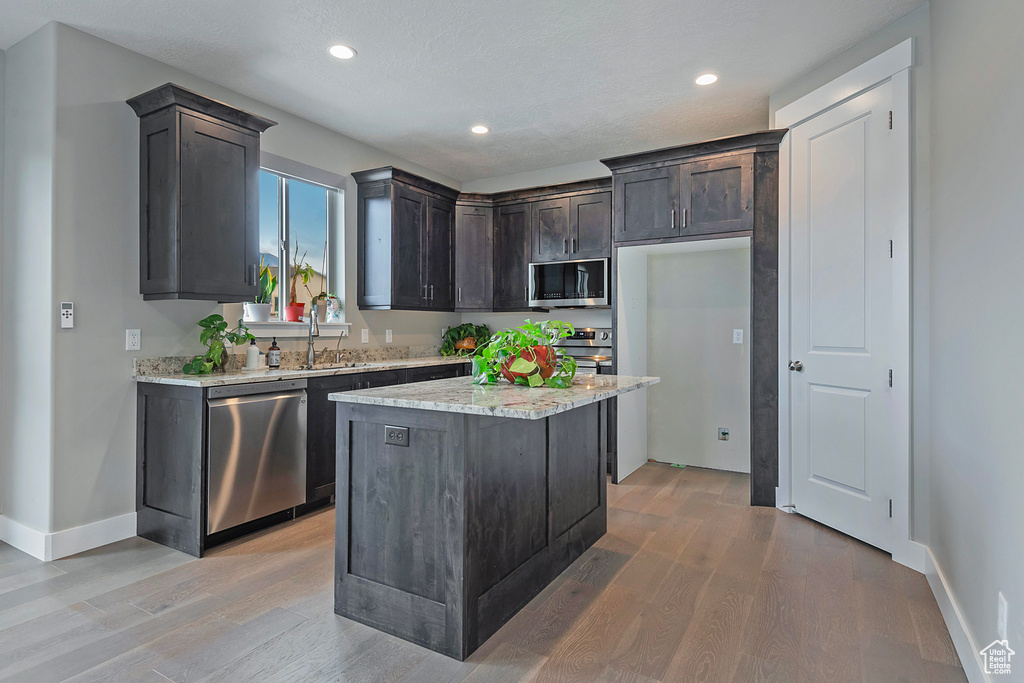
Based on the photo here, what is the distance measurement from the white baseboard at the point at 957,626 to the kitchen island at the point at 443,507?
1.45 meters

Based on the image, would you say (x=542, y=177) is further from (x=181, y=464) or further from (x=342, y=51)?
(x=181, y=464)

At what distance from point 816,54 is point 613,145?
6.01ft

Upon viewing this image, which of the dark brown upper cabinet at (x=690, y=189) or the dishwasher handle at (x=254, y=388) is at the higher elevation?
the dark brown upper cabinet at (x=690, y=189)

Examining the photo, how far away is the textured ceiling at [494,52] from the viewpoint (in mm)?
2719

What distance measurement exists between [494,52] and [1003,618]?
10.9 ft

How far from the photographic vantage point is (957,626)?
6.55 ft

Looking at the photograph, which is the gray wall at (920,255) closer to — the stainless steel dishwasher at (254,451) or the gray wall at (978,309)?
the gray wall at (978,309)

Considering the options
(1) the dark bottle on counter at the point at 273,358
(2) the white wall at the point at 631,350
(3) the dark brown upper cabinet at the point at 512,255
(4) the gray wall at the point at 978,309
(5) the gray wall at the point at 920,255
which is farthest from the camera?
(3) the dark brown upper cabinet at the point at 512,255

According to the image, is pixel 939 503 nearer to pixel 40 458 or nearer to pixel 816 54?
pixel 816 54

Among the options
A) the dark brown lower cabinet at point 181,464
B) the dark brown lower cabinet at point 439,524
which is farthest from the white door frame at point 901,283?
the dark brown lower cabinet at point 181,464

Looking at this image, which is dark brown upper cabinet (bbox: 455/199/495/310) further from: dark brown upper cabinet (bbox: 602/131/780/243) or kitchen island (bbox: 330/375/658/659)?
kitchen island (bbox: 330/375/658/659)

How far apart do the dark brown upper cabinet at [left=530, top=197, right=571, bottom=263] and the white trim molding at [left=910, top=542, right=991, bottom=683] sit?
3311 millimetres

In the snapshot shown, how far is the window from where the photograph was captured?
13.1 feet

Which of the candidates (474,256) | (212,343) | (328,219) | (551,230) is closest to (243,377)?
(212,343)
